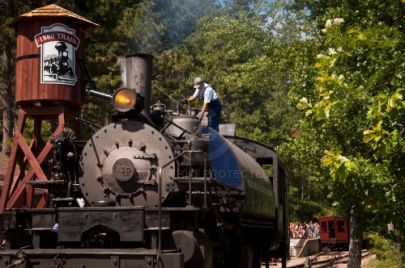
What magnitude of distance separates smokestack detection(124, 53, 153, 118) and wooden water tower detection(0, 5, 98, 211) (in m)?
6.27

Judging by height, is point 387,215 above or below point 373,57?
below

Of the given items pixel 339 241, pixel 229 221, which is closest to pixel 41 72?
pixel 229 221

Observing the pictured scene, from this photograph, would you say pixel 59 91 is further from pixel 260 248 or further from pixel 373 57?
pixel 373 57

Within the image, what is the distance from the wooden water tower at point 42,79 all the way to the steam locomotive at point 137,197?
6437 millimetres

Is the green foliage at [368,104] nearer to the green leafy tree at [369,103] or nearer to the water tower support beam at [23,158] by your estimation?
the green leafy tree at [369,103]

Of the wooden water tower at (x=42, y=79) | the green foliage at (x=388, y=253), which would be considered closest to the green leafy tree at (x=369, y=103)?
the green foliage at (x=388, y=253)

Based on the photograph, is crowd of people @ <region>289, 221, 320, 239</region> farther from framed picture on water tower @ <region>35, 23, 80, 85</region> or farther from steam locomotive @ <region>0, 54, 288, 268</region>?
steam locomotive @ <region>0, 54, 288, 268</region>

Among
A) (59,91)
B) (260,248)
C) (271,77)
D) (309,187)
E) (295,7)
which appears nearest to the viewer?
(260,248)

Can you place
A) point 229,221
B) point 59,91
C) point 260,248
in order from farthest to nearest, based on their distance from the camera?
point 59,91
point 260,248
point 229,221

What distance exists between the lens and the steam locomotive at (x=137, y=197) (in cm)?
811

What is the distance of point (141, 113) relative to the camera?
922cm

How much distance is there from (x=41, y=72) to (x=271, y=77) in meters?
13.6

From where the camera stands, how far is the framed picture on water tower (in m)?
15.9

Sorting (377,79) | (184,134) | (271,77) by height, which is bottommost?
(184,134)
